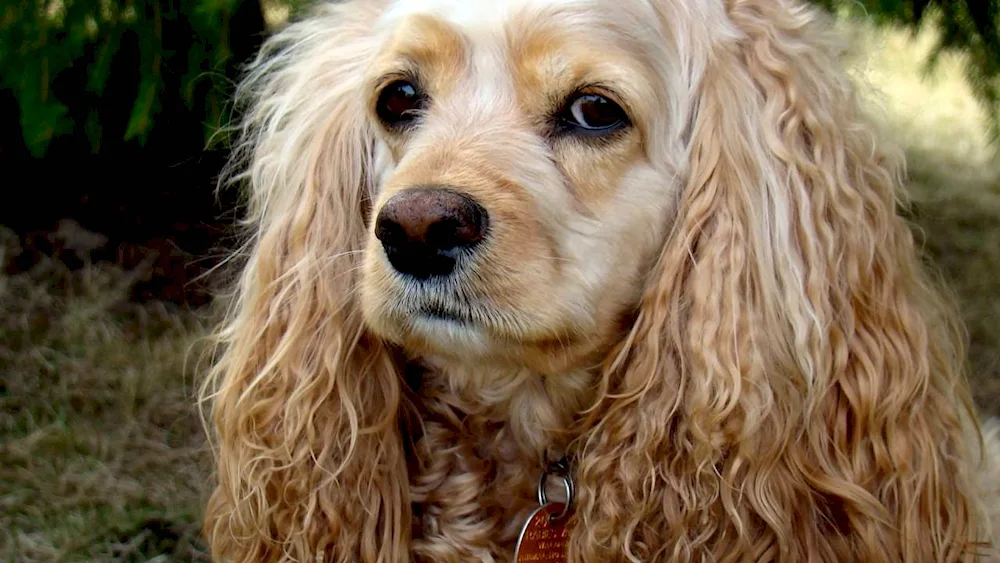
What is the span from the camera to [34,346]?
374cm

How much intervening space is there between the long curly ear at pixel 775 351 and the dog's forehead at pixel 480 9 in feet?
0.91

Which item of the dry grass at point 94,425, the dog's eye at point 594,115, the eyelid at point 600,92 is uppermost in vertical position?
the eyelid at point 600,92

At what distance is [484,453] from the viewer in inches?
90.7

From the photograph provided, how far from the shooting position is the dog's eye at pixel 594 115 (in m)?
2.01

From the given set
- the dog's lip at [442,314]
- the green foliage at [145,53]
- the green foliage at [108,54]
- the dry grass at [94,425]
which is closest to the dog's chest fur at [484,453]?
the dog's lip at [442,314]

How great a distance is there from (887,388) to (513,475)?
75 centimetres

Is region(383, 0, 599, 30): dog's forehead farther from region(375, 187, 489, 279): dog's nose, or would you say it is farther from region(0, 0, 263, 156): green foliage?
region(0, 0, 263, 156): green foliage

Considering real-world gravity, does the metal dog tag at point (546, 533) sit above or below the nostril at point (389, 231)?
below

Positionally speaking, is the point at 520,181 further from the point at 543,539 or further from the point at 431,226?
the point at 543,539

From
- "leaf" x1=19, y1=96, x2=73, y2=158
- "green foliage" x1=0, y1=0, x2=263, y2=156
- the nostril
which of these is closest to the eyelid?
the nostril

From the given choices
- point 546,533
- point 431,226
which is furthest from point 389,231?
point 546,533

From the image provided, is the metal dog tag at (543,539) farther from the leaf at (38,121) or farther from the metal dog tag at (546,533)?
the leaf at (38,121)

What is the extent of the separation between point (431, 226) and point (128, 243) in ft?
9.25

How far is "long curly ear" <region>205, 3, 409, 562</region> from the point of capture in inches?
89.3
